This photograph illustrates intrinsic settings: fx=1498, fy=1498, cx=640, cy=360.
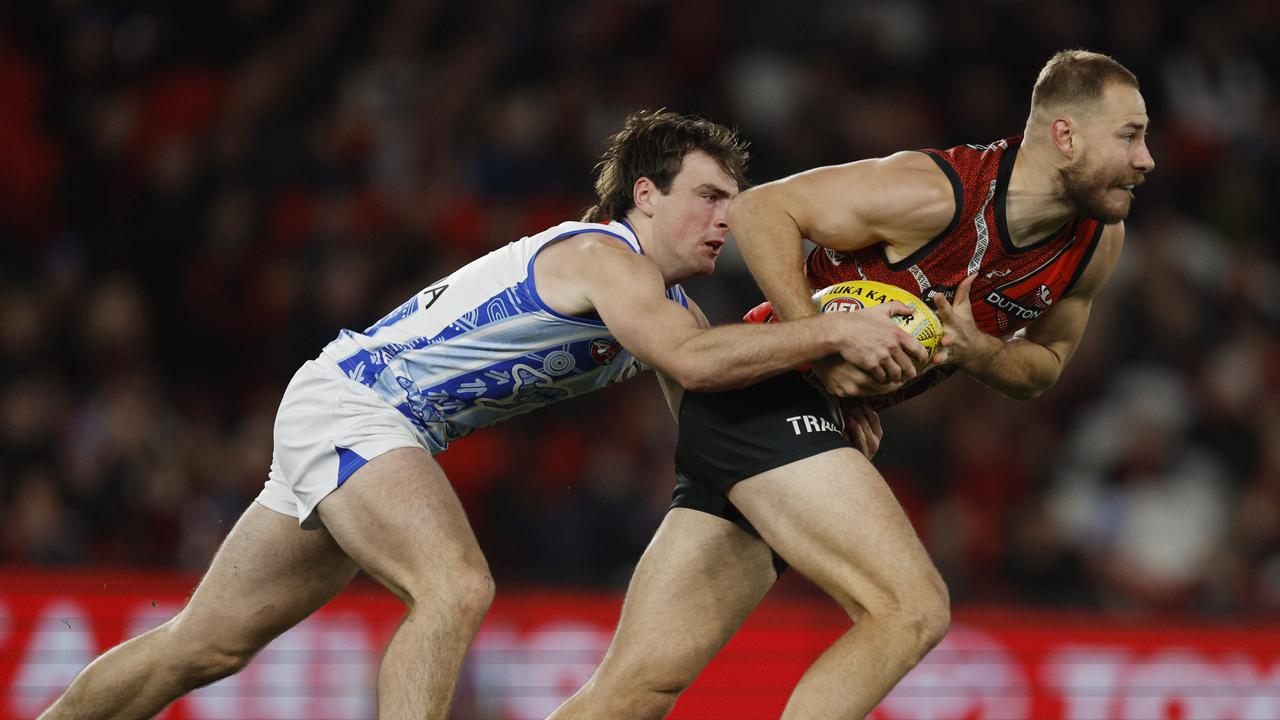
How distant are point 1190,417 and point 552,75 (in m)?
5.27

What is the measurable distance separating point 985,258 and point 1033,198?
0.23 meters

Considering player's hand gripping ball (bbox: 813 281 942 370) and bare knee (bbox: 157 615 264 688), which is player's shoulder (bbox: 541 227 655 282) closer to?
player's hand gripping ball (bbox: 813 281 942 370)

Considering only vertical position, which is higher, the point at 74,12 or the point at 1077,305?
the point at 74,12

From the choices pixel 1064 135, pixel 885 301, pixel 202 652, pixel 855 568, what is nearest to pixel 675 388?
pixel 885 301

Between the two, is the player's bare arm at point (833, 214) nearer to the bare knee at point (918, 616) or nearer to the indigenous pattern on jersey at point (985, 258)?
the indigenous pattern on jersey at point (985, 258)

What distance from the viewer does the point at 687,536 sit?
183 inches

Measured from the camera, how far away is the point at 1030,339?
5086 millimetres

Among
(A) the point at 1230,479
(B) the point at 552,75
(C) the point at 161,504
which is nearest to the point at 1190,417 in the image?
(A) the point at 1230,479

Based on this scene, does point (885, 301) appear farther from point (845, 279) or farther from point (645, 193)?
point (645, 193)

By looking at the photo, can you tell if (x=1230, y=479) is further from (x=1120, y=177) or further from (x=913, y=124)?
(x=1120, y=177)

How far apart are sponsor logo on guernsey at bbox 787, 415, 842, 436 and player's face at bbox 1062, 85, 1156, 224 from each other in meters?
1.03

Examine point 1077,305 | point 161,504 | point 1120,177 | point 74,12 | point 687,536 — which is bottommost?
point 161,504

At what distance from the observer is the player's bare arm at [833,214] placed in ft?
14.6

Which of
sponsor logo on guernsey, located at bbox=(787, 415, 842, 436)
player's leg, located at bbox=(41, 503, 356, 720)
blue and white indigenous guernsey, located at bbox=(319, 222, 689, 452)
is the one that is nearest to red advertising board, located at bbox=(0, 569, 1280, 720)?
player's leg, located at bbox=(41, 503, 356, 720)
